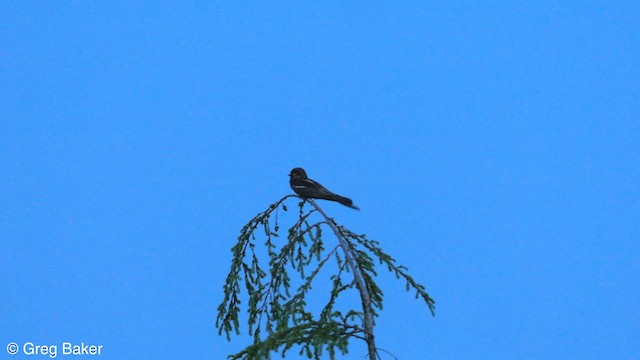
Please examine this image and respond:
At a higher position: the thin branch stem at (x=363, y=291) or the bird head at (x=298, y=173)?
the bird head at (x=298, y=173)

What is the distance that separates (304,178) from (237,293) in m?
1.46

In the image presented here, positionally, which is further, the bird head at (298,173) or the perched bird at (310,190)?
the bird head at (298,173)

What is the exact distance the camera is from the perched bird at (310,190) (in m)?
8.81

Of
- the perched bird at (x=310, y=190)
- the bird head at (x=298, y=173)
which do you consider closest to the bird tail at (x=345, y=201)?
the perched bird at (x=310, y=190)

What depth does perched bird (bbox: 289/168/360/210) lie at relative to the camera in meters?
8.81

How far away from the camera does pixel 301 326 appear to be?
7461mm

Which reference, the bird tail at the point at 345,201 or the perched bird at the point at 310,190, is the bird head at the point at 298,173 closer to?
the perched bird at the point at 310,190

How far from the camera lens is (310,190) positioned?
29.7 ft

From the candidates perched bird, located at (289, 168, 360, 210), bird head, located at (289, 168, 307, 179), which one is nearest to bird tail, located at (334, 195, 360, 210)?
perched bird, located at (289, 168, 360, 210)

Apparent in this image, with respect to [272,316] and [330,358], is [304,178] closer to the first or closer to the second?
[272,316]

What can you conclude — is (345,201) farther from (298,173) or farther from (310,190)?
(298,173)

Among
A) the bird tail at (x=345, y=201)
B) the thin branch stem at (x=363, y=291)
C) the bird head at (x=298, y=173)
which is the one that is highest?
the bird head at (x=298, y=173)

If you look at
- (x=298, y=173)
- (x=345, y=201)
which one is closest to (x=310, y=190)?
(x=345, y=201)

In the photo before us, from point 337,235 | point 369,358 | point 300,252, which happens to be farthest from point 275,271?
point 369,358
